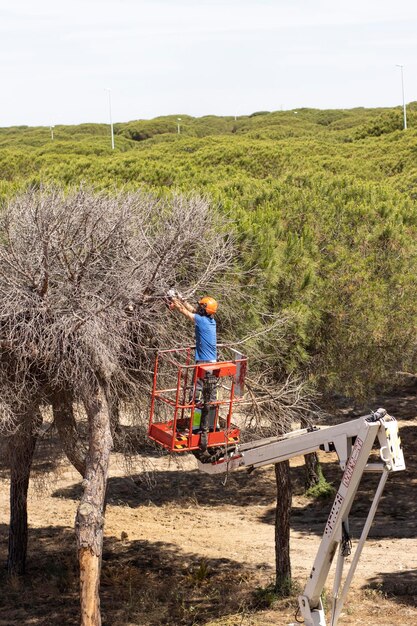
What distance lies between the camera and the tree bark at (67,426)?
1353 centimetres

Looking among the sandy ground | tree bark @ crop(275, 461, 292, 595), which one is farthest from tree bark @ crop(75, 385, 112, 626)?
tree bark @ crop(275, 461, 292, 595)

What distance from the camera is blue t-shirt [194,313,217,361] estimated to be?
11.3 m

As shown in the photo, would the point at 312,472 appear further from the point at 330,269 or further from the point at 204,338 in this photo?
the point at 204,338

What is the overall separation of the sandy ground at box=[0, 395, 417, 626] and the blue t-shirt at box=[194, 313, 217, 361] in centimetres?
422

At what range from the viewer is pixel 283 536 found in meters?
16.3

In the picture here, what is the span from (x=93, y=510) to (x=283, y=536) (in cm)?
529

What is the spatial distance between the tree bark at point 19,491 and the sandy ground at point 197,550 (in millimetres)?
408

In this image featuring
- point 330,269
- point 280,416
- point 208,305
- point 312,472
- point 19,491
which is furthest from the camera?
point 312,472

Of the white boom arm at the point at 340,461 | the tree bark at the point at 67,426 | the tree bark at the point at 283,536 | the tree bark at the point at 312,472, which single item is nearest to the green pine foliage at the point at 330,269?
the tree bark at the point at 283,536

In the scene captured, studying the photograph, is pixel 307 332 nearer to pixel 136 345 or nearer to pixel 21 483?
pixel 136 345

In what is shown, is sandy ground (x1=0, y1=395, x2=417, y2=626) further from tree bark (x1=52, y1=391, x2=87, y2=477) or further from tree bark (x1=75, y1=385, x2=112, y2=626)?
tree bark (x1=75, y1=385, x2=112, y2=626)

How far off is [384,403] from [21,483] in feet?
56.7

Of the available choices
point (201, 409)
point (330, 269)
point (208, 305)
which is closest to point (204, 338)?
point (208, 305)

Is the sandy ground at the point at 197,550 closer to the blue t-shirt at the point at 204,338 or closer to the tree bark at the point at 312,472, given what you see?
the tree bark at the point at 312,472
